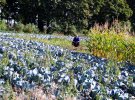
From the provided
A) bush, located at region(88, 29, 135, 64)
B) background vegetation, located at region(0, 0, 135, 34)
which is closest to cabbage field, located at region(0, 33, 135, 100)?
bush, located at region(88, 29, 135, 64)

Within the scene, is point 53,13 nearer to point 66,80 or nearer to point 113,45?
point 113,45

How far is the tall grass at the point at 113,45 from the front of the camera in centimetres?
1449

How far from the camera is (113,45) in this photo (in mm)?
15297

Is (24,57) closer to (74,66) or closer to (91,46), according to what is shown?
(74,66)

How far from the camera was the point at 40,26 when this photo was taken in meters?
41.6

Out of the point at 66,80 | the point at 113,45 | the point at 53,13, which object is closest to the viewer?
the point at 66,80

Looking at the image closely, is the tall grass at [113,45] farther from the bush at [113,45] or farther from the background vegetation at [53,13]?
the background vegetation at [53,13]

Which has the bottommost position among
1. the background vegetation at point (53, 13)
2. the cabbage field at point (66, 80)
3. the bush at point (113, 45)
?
the background vegetation at point (53, 13)

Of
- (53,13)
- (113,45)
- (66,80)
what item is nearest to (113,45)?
(113,45)

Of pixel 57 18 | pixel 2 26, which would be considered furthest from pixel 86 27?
pixel 2 26

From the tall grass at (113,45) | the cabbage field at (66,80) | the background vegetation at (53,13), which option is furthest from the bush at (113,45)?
the background vegetation at (53,13)

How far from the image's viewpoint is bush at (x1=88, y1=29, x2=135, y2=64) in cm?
1448

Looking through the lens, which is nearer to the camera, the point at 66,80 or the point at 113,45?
the point at 66,80

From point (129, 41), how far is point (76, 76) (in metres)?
6.74
